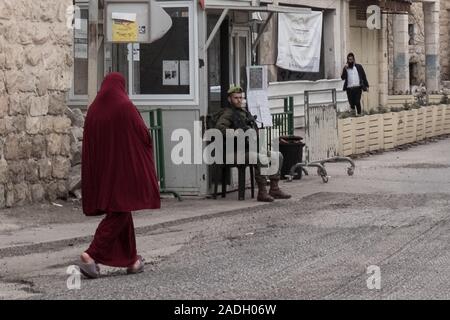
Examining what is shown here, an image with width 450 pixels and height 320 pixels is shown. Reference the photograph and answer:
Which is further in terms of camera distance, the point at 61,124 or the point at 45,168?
the point at 61,124

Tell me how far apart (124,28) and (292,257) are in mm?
4030

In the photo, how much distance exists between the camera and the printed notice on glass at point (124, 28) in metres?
11.9

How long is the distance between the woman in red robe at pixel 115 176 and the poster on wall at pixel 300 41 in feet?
50.3

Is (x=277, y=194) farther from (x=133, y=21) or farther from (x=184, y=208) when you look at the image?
(x=133, y=21)

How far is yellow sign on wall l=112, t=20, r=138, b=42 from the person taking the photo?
468 inches

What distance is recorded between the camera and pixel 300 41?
2528cm

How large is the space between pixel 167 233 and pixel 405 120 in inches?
507

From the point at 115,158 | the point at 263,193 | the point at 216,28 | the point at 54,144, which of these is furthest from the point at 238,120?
the point at 115,158

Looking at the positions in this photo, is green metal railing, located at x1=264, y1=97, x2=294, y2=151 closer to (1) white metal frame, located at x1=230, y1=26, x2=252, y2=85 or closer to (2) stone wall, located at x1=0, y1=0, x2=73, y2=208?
(1) white metal frame, located at x1=230, y1=26, x2=252, y2=85

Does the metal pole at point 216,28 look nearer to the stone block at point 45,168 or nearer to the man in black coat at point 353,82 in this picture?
the stone block at point 45,168

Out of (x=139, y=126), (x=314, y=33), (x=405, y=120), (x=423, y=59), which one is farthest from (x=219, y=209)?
(x=423, y=59)

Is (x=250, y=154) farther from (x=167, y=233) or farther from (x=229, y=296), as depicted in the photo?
(x=229, y=296)

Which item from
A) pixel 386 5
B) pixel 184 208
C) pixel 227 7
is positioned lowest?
pixel 184 208

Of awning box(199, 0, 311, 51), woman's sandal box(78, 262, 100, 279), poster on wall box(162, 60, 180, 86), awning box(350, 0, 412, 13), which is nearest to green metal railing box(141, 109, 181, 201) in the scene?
poster on wall box(162, 60, 180, 86)
